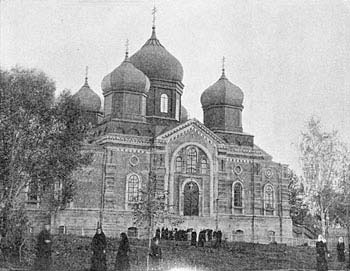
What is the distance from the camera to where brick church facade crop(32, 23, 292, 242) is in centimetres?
4428

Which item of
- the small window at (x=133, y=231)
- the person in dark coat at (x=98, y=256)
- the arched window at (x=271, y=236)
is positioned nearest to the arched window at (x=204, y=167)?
the small window at (x=133, y=231)

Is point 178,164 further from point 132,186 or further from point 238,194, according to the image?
point 238,194

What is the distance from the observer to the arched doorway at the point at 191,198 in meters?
46.5

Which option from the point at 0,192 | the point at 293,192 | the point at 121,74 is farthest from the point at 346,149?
the point at 293,192

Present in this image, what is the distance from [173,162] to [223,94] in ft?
27.2

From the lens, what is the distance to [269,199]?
49.8 m

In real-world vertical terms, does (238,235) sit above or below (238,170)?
below

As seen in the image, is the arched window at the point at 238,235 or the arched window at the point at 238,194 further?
the arched window at the point at 238,194

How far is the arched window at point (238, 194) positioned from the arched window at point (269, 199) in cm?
220

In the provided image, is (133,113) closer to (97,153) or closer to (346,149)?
(97,153)

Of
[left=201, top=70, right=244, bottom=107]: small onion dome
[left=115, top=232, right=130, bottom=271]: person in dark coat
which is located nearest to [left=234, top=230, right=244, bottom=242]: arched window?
[left=201, top=70, right=244, bottom=107]: small onion dome

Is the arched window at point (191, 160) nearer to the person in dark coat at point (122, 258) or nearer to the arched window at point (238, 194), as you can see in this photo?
the arched window at point (238, 194)

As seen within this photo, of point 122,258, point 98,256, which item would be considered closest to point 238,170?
point 122,258

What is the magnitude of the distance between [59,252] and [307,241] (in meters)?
23.0
